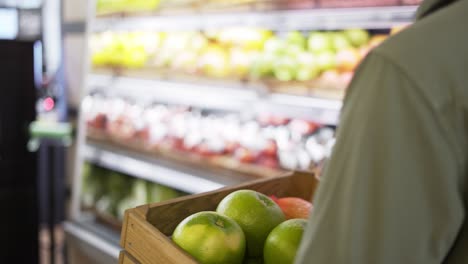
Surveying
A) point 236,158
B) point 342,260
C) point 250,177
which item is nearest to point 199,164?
point 236,158

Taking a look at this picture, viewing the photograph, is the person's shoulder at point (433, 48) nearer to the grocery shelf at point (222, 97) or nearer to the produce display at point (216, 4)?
the produce display at point (216, 4)

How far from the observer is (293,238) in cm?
91

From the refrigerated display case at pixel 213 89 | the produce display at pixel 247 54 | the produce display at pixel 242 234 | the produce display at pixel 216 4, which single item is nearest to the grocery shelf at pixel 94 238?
the refrigerated display case at pixel 213 89

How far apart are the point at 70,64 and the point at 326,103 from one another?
2.67 metres

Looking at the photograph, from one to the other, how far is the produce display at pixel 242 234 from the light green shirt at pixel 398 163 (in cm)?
26

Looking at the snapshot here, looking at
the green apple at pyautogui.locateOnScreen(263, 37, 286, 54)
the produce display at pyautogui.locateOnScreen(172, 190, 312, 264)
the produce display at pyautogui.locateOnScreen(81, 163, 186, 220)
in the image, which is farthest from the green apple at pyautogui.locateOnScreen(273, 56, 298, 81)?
the produce display at pyautogui.locateOnScreen(172, 190, 312, 264)

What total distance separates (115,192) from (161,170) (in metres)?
0.69

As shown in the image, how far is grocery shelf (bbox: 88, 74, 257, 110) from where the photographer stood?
102 inches

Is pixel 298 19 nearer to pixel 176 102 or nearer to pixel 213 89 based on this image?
pixel 213 89

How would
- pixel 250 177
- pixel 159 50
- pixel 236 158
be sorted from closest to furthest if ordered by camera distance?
pixel 250 177, pixel 236 158, pixel 159 50

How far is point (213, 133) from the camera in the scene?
292cm

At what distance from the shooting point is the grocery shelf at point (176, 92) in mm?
2592

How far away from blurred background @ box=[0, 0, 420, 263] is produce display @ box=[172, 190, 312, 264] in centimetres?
112

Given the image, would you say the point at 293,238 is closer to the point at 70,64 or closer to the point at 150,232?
the point at 150,232
